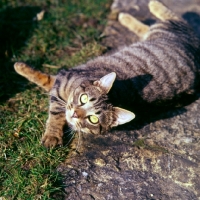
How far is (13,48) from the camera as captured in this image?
3.82 meters

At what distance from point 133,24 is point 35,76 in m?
1.78

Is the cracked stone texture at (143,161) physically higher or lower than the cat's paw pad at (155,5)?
lower

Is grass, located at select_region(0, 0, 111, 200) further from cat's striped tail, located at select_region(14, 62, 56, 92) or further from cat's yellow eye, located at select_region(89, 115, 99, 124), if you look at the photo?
cat's yellow eye, located at select_region(89, 115, 99, 124)

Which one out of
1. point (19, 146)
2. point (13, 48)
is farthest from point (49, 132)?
point (13, 48)

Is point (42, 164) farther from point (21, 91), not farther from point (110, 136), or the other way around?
point (21, 91)

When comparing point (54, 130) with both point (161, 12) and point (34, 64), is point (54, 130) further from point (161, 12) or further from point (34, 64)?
point (161, 12)

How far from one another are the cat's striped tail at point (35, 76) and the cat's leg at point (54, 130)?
1.22 ft

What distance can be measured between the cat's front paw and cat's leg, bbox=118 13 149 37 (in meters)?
2.13

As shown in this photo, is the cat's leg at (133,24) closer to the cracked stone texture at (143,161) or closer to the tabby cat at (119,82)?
the tabby cat at (119,82)

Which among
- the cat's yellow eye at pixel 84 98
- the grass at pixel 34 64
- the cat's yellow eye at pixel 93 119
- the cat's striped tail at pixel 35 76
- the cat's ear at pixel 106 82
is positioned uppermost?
the cat's ear at pixel 106 82

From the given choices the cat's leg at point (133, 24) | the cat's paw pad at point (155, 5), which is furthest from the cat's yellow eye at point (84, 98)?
the cat's paw pad at point (155, 5)

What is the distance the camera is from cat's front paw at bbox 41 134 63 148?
9.21ft

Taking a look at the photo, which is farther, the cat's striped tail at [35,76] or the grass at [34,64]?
the cat's striped tail at [35,76]

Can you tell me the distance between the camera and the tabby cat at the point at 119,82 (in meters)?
2.80
